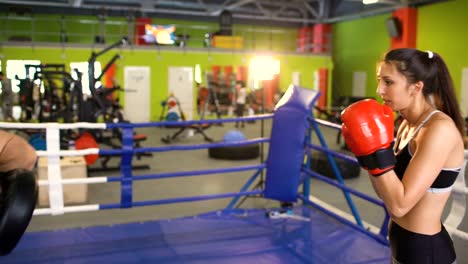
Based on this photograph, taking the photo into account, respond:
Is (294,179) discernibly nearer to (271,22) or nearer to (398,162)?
(398,162)

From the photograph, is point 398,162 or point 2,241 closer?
point 2,241

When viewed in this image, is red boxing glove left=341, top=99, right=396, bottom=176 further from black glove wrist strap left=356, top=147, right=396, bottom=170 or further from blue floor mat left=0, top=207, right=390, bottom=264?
blue floor mat left=0, top=207, right=390, bottom=264

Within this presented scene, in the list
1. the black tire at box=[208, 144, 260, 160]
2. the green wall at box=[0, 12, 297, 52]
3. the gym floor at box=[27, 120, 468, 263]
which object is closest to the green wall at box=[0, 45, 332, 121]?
the green wall at box=[0, 12, 297, 52]

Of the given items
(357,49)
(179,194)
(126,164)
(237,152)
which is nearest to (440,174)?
(126,164)

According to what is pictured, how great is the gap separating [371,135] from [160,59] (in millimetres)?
12641

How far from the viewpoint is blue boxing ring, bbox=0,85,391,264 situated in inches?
124

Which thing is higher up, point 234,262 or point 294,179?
point 294,179

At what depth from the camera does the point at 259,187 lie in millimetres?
4887

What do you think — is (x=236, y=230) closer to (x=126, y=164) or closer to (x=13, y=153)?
(x=126, y=164)

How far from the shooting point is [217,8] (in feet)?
52.4

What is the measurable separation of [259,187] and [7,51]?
396 inches

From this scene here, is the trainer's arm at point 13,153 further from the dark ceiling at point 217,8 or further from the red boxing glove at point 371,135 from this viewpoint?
the dark ceiling at point 217,8

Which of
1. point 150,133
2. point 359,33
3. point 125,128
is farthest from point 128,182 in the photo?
point 359,33

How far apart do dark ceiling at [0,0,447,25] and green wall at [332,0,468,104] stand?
51 centimetres
